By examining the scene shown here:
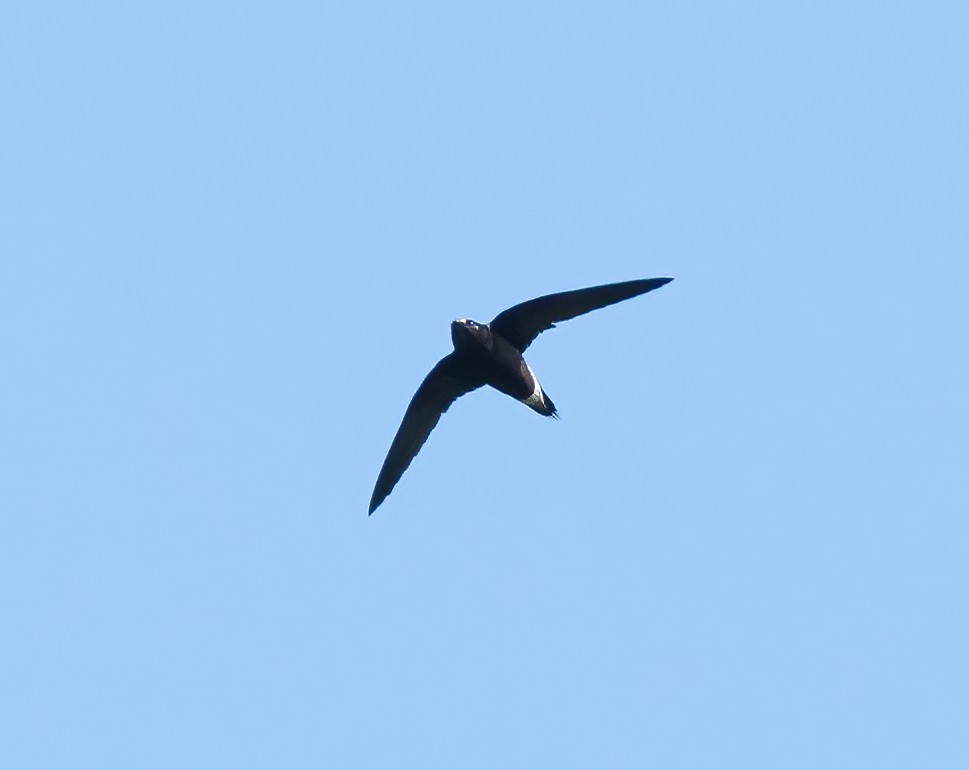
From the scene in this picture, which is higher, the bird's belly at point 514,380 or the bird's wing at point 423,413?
the bird's wing at point 423,413

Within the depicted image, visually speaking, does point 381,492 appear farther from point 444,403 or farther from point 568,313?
point 568,313

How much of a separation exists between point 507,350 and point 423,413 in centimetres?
148

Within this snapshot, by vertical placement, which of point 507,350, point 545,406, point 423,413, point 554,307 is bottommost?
point 545,406

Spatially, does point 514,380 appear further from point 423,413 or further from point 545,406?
point 423,413

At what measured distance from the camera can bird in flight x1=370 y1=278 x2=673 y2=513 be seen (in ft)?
65.7

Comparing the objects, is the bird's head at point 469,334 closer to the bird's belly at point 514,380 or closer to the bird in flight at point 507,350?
the bird in flight at point 507,350

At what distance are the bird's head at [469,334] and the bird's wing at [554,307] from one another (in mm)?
377

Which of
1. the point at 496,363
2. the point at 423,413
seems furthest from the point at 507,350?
the point at 423,413

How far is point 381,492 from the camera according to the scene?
70.6 ft

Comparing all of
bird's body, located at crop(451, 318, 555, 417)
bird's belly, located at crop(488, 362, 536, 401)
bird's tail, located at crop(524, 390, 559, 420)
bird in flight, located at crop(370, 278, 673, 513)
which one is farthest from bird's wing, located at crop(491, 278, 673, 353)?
bird's tail, located at crop(524, 390, 559, 420)

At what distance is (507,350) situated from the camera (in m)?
20.2

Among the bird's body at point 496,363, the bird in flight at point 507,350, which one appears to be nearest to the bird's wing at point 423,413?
the bird in flight at point 507,350

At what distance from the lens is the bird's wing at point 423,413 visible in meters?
20.8

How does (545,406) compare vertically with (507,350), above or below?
below
